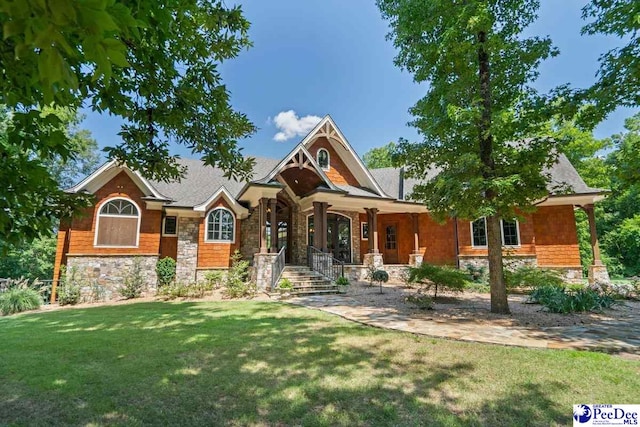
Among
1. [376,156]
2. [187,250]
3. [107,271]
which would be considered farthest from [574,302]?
[376,156]

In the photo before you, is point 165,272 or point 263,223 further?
point 165,272

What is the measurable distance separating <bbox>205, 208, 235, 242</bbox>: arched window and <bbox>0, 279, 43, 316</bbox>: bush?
607cm

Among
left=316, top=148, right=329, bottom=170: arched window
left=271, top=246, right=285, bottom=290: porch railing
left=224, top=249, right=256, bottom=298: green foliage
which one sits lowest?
left=224, top=249, right=256, bottom=298: green foliage

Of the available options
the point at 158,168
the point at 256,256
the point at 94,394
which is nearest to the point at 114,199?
the point at 256,256

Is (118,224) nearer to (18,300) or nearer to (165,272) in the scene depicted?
(165,272)

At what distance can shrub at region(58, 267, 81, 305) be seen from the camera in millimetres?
11441

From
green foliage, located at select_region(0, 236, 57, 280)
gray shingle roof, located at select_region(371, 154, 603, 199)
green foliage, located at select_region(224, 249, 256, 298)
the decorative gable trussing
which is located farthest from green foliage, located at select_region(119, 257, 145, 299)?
green foliage, located at select_region(0, 236, 57, 280)

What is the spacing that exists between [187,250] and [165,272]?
1288 millimetres

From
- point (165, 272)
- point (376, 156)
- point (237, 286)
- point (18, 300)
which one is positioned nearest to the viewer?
point (18, 300)

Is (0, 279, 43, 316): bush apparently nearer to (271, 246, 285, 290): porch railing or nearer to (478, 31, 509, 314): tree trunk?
(271, 246, 285, 290): porch railing

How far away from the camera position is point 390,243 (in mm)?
18484

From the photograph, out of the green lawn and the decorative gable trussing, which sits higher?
the decorative gable trussing

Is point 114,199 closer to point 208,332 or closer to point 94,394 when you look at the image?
point 208,332

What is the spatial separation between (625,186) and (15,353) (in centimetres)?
1058
